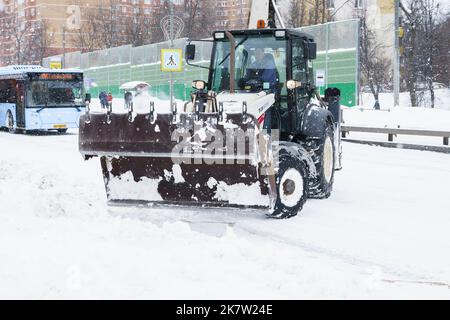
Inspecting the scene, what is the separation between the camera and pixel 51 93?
2555 centimetres

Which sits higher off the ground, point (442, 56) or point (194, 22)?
point (194, 22)

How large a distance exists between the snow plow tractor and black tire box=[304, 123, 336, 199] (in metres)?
0.01

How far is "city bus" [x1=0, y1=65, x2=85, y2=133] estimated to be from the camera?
2545 cm

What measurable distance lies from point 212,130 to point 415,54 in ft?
140

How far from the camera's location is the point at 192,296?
5.04 meters

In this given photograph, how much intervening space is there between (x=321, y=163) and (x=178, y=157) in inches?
97.0

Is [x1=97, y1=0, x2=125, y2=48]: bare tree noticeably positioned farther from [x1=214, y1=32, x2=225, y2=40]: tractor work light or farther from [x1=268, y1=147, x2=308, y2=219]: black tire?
[x1=268, y1=147, x2=308, y2=219]: black tire

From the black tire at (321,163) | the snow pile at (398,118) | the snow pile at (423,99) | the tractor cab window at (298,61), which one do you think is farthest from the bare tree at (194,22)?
the tractor cab window at (298,61)

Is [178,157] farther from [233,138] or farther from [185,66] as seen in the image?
[185,66]

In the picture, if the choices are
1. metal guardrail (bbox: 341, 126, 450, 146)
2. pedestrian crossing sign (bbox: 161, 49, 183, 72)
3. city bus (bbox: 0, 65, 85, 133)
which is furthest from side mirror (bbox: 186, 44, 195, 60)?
city bus (bbox: 0, 65, 85, 133)

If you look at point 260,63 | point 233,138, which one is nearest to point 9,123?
point 260,63

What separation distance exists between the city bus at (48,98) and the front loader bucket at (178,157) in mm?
17408

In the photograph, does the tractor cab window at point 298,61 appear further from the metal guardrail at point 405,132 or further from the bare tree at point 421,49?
the bare tree at point 421,49

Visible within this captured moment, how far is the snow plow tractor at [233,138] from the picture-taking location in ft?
25.9
